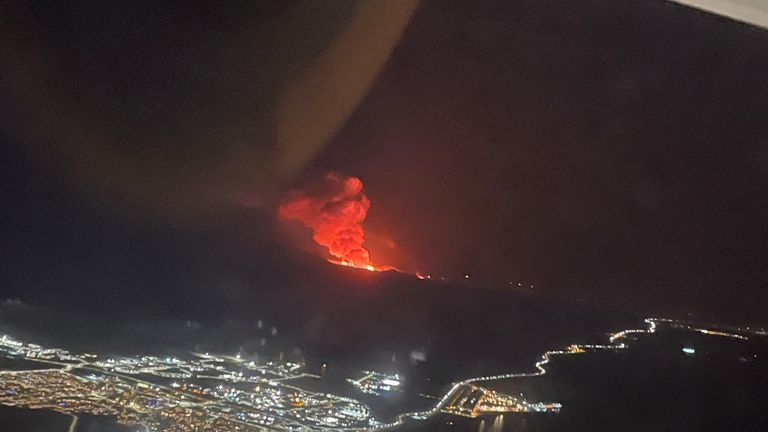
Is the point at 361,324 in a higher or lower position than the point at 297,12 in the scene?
lower

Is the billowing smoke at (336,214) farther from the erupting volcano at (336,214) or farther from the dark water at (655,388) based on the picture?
the dark water at (655,388)

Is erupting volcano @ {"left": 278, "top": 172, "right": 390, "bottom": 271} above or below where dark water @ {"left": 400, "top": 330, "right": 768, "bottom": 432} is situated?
above

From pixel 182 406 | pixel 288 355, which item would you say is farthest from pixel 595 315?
pixel 182 406

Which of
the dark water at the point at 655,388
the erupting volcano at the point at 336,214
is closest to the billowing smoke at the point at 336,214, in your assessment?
the erupting volcano at the point at 336,214

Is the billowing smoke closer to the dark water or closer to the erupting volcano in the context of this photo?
the erupting volcano

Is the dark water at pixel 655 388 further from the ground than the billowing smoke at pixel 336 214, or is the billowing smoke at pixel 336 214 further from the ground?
the billowing smoke at pixel 336 214

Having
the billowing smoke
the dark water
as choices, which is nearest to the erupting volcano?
the billowing smoke

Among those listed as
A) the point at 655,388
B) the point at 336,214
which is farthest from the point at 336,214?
the point at 655,388

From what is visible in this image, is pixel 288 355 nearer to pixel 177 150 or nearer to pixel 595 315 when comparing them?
pixel 177 150

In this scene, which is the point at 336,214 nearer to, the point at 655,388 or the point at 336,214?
the point at 336,214
